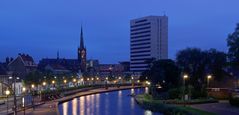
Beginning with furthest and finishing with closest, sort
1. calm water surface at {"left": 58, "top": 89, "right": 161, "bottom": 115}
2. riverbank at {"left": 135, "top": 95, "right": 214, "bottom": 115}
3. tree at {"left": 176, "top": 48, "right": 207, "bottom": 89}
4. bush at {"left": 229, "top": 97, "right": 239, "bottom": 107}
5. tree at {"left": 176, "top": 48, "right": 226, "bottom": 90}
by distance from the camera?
tree at {"left": 176, "top": 48, "right": 207, "bottom": 89}
tree at {"left": 176, "top": 48, "right": 226, "bottom": 90}
calm water surface at {"left": 58, "top": 89, "right": 161, "bottom": 115}
bush at {"left": 229, "top": 97, "right": 239, "bottom": 107}
riverbank at {"left": 135, "top": 95, "right": 214, "bottom": 115}

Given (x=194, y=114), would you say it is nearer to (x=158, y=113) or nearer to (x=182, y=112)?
(x=182, y=112)

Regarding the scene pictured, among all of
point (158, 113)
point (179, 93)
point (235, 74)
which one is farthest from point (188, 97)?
point (235, 74)

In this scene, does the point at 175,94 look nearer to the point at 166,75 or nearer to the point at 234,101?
the point at 234,101

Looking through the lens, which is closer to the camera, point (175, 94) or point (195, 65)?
point (175, 94)

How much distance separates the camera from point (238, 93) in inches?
3162

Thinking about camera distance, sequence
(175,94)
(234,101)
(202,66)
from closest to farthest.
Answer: (234,101) < (175,94) < (202,66)

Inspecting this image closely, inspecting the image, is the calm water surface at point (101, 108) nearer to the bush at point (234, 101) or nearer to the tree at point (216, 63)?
the bush at point (234, 101)

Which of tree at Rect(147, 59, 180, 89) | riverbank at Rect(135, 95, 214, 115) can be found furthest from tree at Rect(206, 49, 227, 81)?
riverbank at Rect(135, 95, 214, 115)

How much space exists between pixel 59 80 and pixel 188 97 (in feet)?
314

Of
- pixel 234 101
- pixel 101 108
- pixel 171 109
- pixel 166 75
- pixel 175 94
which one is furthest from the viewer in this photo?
pixel 166 75

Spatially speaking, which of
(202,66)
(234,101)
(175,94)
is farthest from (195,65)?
(234,101)

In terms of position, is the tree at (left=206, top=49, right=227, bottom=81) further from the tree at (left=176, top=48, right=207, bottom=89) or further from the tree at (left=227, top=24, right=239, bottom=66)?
the tree at (left=227, top=24, right=239, bottom=66)

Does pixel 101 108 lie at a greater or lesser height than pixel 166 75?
lesser

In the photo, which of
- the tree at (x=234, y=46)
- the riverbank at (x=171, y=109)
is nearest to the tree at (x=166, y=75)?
the riverbank at (x=171, y=109)
